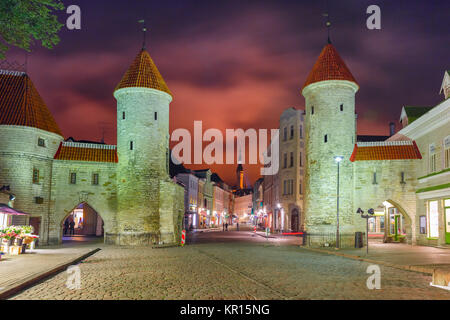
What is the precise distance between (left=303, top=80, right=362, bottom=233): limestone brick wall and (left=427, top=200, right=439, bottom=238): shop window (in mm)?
4412

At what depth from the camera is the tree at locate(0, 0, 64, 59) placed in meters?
13.1

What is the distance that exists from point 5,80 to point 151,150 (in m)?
11.1

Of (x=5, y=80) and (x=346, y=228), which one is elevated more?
(x=5, y=80)

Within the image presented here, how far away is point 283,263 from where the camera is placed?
17297 mm

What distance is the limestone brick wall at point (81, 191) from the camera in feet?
96.7

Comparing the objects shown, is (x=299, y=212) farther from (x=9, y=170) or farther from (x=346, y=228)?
(x=9, y=170)

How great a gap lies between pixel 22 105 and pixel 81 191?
706 cm

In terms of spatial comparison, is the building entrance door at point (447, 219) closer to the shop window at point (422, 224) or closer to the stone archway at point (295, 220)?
the shop window at point (422, 224)

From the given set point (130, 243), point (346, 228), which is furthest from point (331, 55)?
point (130, 243)

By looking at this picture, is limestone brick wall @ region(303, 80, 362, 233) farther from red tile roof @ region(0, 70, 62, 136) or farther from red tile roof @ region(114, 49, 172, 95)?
red tile roof @ region(0, 70, 62, 136)

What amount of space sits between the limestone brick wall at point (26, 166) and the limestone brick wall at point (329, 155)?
18.2 metres

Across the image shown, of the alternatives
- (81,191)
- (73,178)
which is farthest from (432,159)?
(73,178)

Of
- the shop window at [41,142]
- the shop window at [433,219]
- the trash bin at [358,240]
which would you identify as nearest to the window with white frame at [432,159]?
the shop window at [433,219]
